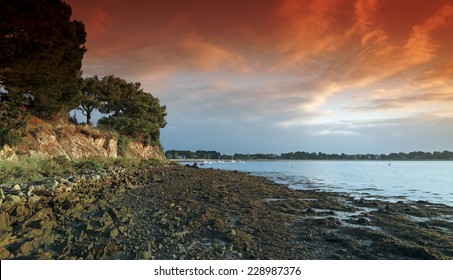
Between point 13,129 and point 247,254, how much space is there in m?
18.8

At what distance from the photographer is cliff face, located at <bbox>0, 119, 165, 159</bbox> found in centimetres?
2106

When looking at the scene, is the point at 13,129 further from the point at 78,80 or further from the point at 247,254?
the point at 247,254

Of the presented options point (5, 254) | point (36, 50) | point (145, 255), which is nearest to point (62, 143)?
point (36, 50)

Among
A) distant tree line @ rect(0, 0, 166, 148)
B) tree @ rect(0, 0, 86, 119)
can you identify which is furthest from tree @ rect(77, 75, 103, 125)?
tree @ rect(0, 0, 86, 119)

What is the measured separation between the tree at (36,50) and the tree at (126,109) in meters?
21.9

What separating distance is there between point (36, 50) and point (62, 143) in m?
12.4

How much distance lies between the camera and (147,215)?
966cm

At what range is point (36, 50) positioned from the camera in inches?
627

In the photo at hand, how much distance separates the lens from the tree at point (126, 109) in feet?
144

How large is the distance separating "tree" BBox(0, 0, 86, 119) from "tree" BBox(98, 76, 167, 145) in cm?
2193

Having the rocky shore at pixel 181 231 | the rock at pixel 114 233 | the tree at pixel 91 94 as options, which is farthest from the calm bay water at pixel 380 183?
the tree at pixel 91 94

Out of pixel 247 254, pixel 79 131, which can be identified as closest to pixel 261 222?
pixel 247 254

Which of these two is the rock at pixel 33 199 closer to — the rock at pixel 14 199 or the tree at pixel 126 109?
the rock at pixel 14 199

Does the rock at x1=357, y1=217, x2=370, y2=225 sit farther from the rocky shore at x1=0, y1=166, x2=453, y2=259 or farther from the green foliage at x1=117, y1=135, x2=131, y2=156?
the green foliage at x1=117, y1=135, x2=131, y2=156
